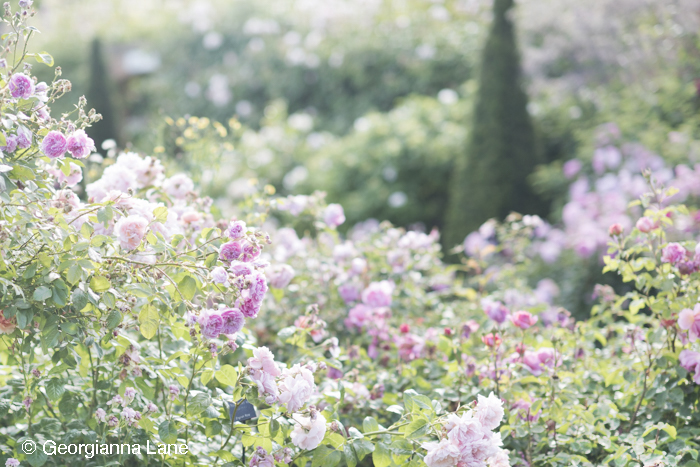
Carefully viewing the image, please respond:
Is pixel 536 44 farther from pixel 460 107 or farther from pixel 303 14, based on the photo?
pixel 303 14

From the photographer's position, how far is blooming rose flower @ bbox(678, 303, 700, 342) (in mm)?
1563

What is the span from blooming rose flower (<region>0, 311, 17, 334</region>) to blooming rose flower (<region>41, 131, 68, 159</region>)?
14.3 inches

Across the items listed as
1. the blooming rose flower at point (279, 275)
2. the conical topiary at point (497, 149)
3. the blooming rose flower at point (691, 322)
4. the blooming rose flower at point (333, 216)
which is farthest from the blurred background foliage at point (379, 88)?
the blooming rose flower at point (691, 322)

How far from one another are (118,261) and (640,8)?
18.4 ft

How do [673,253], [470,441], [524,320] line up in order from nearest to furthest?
[470,441] → [673,253] → [524,320]

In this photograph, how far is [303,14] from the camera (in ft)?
30.3

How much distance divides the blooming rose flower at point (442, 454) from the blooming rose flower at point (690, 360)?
76cm

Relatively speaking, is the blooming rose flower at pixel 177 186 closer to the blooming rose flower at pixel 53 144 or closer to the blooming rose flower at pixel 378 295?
the blooming rose flower at pixel 53 144

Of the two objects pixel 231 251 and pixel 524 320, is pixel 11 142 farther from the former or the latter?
pixel 524 320

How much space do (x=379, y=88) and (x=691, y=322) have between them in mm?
6713

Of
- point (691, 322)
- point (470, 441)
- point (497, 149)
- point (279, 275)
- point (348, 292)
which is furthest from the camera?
point (497, 149)

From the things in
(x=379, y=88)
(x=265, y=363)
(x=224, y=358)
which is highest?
(x=379, y=88)

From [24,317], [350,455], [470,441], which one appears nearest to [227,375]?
[350,455]

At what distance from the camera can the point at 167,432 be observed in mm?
1342
